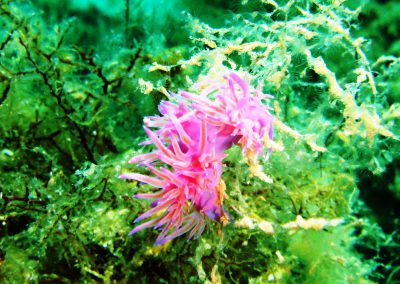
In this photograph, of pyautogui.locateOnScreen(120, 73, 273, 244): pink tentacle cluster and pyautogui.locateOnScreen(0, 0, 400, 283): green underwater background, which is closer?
pyautogui.locateOnScreen(120, 73, 273, 244): pink tentacle cluster

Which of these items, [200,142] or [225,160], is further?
[225,160]

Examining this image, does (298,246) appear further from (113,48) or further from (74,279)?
(113,48)

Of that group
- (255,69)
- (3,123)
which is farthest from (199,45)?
(3,123)

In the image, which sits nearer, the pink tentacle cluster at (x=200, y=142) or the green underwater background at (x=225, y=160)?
the pink tentacle cluster at (x=200, y=142)
